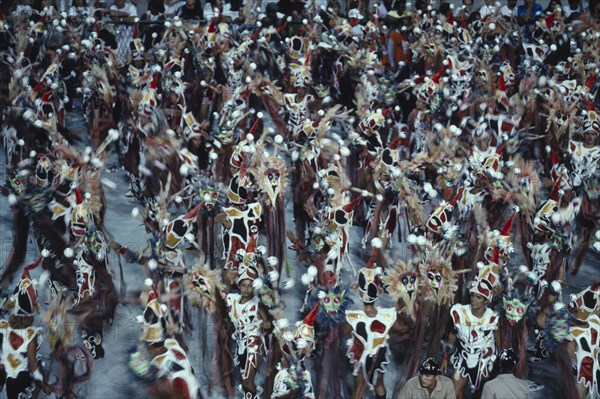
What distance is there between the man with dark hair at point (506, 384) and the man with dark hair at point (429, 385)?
0.28 meters

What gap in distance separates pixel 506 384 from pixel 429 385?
0.59 metres

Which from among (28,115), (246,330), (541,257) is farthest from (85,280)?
(541,257)

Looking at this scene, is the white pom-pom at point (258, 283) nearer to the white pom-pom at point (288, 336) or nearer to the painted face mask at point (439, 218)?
the white pom-pom at point (288, 336)

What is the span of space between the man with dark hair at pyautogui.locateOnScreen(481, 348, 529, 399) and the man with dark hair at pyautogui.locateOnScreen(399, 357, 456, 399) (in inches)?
11.1

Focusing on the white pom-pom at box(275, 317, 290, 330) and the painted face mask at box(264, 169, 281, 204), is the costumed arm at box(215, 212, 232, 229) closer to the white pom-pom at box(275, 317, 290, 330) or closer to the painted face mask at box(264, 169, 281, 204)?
the painted face mask at box(264, 169, 281, 204)

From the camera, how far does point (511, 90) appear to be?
553 inches

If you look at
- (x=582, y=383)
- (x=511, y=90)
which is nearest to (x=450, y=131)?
(x=511, y=90)

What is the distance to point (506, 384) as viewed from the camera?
7598 mm

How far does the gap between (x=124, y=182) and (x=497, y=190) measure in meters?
4.98

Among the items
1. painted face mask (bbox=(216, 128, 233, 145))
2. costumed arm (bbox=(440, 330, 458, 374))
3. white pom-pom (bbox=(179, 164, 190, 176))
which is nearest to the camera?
costumed arm (bbox=(440, 330, 458, 374))

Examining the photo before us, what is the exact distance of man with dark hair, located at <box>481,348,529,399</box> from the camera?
7530 mm

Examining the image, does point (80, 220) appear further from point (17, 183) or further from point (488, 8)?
point (488, 8)

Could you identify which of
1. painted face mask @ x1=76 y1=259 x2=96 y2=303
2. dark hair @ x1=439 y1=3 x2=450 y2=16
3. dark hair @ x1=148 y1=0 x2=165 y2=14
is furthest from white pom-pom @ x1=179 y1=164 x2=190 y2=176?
dark hair @ x1=439 y1=3 x2=450 y2=16

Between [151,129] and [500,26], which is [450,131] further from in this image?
[500,26]
